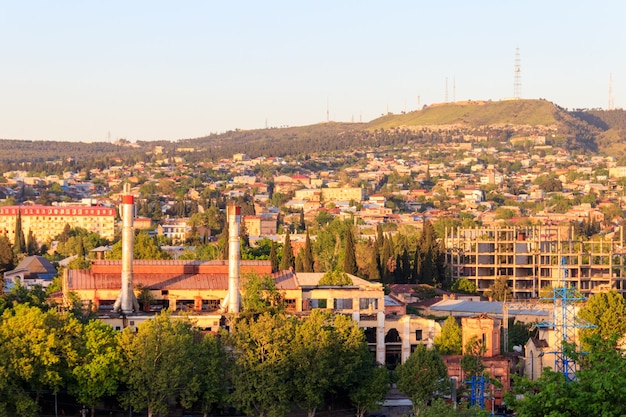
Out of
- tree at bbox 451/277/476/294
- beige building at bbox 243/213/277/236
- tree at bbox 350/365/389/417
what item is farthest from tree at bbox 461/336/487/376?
beige building at bbox 243/213/277/236

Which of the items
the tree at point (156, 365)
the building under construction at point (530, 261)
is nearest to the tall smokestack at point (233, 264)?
the tree at point (156, 365)

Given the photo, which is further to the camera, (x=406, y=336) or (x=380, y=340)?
(x=406, y=336)

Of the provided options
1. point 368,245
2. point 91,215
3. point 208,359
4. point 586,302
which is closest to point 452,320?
point 586,302

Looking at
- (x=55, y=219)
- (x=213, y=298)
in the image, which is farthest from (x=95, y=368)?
(x=55, y=219)

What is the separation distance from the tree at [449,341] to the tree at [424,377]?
6722 millimetres

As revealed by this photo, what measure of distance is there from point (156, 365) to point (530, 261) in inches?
2515

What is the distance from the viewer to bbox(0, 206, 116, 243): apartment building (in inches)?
7269

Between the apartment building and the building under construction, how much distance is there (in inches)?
2786

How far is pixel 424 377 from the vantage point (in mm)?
63438

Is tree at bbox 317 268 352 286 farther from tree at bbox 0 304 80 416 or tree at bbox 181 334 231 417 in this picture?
tree at bbox 0 304 80 416

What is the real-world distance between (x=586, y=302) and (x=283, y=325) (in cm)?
2469

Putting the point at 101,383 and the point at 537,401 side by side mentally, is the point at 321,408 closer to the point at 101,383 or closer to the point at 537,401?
the point at 101,383

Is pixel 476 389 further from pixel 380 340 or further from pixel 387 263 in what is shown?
pixel 387 263

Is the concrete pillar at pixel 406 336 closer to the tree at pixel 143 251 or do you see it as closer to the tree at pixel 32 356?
the tree at pixel 32 356
